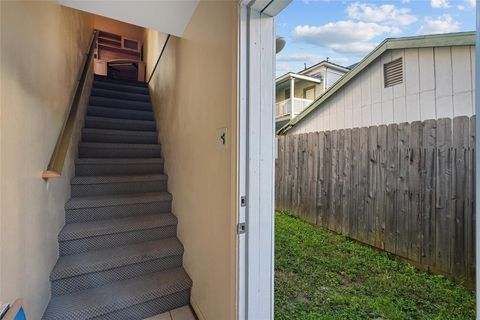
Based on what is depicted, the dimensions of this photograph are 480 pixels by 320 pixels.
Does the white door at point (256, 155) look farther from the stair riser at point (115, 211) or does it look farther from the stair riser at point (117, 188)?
the stair riser at point (117, 188)

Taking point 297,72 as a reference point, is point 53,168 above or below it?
below

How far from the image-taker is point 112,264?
1.80 meters

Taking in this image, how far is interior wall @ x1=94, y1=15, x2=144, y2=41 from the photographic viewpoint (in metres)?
5.32

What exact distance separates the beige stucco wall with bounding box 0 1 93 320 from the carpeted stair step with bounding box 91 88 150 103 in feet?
6.18

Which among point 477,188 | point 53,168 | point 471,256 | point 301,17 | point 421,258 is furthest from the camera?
point 301,17

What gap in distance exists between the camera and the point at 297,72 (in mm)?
7680

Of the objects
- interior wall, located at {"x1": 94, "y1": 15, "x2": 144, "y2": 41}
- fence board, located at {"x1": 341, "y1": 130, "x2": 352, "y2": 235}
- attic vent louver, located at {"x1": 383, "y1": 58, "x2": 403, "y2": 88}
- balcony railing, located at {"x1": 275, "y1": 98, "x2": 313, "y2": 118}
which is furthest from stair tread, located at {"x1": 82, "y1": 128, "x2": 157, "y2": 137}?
balcony railing, located at {"x1": 275, "y1": 98, "x2": 313, "y2": 118}

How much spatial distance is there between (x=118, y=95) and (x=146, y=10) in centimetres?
250

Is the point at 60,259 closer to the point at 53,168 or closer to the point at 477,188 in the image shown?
the point at 53,168

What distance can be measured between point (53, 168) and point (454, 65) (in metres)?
4.25

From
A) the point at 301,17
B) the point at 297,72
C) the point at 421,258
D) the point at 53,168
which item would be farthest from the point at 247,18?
the point at 297,72

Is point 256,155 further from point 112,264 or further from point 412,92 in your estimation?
point 412,92

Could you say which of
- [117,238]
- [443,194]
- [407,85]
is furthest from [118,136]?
[407,85]

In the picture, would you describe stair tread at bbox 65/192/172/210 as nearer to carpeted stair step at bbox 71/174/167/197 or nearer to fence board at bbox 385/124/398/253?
carpeted stair step at bbox 71/174/167/197
